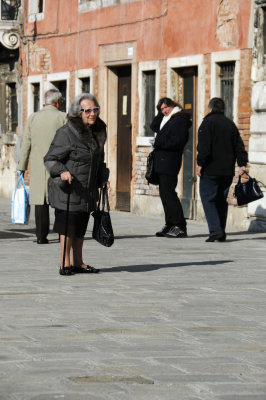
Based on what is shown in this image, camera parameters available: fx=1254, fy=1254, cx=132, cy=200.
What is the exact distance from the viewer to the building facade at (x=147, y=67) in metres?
17.4

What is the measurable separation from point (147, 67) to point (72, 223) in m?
11.0

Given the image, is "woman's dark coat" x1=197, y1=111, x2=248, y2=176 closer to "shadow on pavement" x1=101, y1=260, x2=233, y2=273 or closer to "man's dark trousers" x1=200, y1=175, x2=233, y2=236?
"man's dark trousers" x1=200, y1=175, x2=233, y2=236

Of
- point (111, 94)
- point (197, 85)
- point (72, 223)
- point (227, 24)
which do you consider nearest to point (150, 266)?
point (72, 223)

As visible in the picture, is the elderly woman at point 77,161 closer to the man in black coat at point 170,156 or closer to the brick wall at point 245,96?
the man in black coat at point 170,156

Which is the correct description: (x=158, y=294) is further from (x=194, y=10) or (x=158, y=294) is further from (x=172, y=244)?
(x=194, y=10)

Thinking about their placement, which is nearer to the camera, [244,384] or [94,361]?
[244,384]

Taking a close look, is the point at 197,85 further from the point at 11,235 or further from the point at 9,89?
the point at 9,89

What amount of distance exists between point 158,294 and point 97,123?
1.72 meters

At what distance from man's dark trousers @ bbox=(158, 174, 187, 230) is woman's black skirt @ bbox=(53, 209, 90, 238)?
16.2 ft

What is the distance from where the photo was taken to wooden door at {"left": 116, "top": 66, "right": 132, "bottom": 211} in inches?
866

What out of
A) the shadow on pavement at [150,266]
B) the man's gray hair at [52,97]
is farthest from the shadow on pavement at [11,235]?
the shadow on pavement at [150,266]

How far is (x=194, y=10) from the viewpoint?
63.0ft

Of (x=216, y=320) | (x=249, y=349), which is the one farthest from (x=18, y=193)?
(x=249, y=349)

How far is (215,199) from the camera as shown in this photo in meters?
14.7
